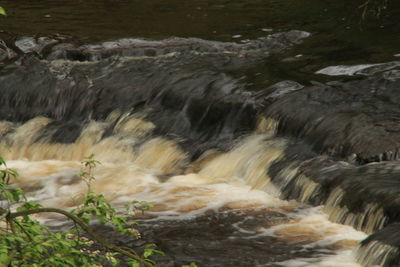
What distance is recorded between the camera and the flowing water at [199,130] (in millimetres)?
6539

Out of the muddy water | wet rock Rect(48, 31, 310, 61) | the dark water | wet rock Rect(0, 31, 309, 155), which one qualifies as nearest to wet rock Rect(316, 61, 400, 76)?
the dark water

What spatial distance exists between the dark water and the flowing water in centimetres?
4

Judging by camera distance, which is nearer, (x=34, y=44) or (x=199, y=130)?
(x=199, y=130)

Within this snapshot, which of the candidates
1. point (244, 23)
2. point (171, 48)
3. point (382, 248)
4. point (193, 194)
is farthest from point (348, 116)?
point (244, 23)

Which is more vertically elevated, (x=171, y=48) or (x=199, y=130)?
(x=171, y=48)

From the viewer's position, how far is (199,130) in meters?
9.39

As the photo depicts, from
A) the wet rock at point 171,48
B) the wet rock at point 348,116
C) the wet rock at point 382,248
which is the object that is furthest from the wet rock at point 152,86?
the wet rock at point 382,248

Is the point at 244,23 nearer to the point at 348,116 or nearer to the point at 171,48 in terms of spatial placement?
the point at 171,48

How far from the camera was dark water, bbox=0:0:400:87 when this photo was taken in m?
10.4

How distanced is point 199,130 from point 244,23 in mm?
4284

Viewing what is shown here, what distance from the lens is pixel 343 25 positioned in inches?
487

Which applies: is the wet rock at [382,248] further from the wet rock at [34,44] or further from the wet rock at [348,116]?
the wet rock at [34,44]

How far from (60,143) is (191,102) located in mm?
1740

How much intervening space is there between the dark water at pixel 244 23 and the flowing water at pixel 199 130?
0.12 ft
